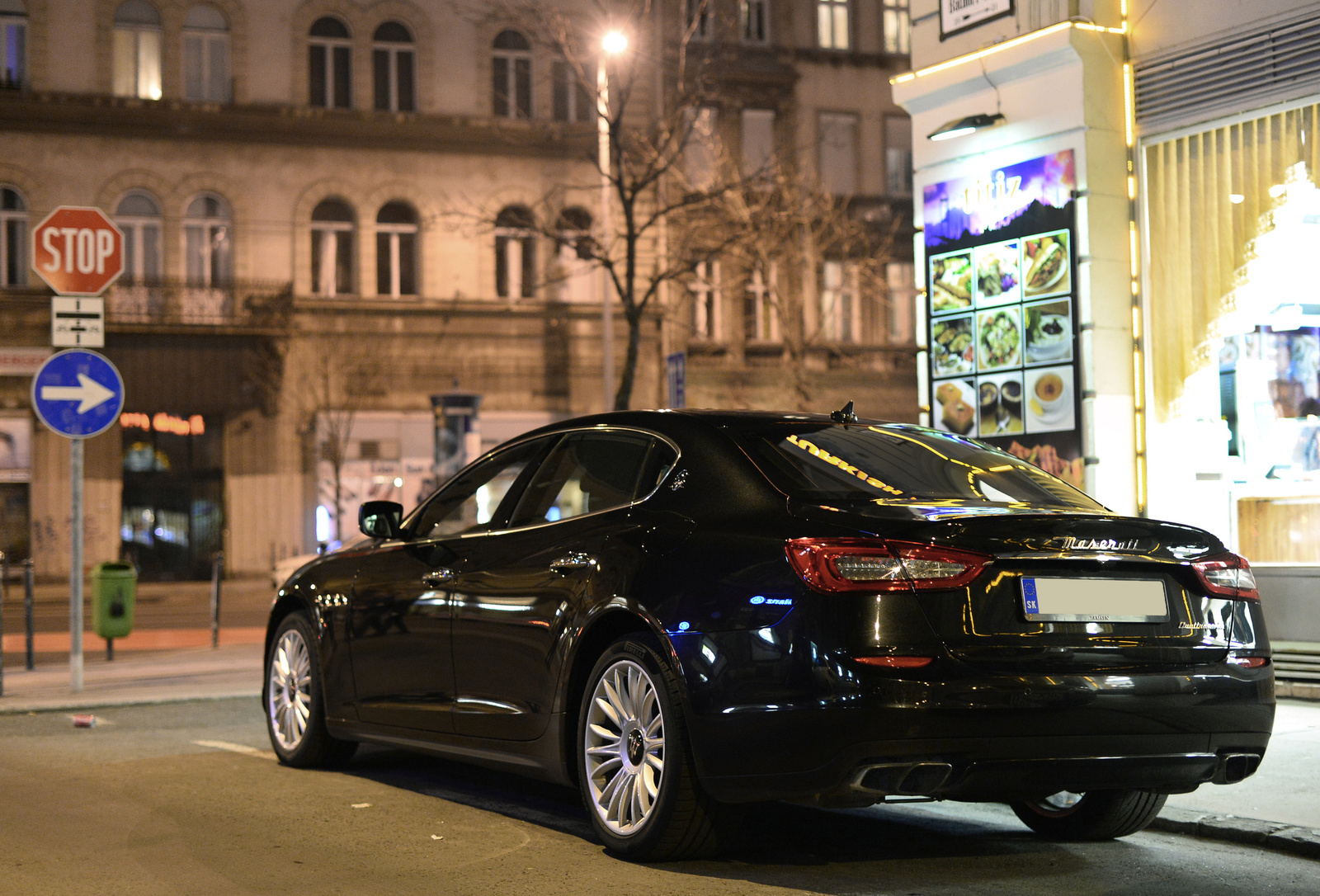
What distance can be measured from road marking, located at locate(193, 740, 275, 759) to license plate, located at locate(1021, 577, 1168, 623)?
15.8ft

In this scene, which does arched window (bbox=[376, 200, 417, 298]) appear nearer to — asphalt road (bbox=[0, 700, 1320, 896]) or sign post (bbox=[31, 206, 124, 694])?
sign post (bbox=[31, 206, 124, 694])

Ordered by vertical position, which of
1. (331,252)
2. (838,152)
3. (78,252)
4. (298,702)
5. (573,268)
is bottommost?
(298,702)

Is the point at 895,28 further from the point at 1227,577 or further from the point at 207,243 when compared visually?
the point at 1227,577

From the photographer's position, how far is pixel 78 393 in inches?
468

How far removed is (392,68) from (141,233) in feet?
20.4

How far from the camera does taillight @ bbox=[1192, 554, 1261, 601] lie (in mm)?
5133

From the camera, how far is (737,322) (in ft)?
119

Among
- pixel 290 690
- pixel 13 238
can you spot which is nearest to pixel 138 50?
pixel 13 238

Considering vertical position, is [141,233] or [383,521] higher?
[141,233]

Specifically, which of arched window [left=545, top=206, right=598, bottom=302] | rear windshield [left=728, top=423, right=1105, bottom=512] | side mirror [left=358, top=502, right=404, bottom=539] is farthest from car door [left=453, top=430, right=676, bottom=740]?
arched window [left=545, top=206, right=598, bottom=302]

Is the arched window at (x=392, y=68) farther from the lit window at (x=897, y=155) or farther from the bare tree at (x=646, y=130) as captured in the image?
the lit window at (x=897, y=155)

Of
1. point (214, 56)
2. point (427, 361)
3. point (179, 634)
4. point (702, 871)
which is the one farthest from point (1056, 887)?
point (214, 56)

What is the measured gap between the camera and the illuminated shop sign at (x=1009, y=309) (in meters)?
11.3

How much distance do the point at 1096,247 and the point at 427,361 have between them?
74.1 feet
